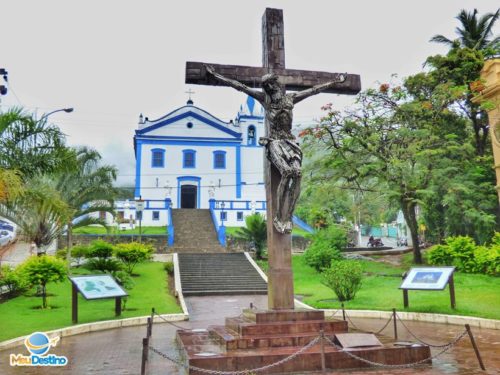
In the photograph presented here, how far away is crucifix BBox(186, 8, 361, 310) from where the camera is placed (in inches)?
275

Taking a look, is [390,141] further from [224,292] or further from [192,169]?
[192,169]

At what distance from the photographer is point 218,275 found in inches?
760

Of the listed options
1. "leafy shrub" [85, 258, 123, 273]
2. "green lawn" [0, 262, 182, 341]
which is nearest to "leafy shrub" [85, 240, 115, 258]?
"green lawn" [0, 262, 182, 341]

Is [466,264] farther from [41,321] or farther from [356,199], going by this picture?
[41,321]

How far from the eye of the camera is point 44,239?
15734 mm

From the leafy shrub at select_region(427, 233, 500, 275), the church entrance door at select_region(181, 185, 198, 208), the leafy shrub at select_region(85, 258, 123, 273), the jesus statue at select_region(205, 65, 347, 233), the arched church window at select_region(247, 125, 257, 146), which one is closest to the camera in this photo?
the jesus statue at select_region(205, 65, 347, 233)

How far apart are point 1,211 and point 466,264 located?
15.9m

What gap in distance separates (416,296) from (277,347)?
27.2 ft

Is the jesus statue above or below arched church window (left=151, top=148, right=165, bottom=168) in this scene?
below

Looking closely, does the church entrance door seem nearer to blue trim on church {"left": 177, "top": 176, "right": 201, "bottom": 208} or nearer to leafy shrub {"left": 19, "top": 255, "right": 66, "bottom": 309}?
blue trim on church {"left": 177, "top": 176, "right": 201, "bottom": 208}

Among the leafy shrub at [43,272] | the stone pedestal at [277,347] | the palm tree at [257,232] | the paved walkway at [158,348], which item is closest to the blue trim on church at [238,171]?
the palm tree at [257,232]

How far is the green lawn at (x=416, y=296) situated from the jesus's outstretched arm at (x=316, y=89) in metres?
6.11

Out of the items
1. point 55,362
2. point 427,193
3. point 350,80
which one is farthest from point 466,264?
point 55,362

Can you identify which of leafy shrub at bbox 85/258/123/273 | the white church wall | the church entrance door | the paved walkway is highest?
the white church wall
